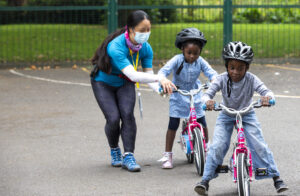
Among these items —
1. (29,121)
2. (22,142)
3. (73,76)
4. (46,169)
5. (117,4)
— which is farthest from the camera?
(117,4)

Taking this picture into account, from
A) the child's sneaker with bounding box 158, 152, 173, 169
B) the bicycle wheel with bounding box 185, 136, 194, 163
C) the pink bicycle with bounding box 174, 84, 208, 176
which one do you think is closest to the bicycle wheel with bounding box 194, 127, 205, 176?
the pink bicycle with bounding box 174, 84, 208, 176

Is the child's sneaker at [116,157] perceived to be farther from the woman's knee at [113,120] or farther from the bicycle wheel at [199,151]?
the bicycle wheel at [199,151]

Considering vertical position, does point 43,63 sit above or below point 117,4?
below

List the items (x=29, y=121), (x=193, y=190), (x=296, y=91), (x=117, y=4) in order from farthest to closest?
(x=117, y=4) → (x=296, y=91) → (x=29, y=121) → (x=193, y=190)

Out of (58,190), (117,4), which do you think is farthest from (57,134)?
(117,4)

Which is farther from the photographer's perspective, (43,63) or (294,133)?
(43,63)

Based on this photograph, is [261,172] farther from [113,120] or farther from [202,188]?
[113,120]

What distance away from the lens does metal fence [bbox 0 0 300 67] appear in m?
15.8

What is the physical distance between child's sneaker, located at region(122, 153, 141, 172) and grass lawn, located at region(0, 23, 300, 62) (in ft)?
30.2

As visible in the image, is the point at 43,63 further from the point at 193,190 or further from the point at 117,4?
the point at 193,190

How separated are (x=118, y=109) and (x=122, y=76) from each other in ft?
1.15

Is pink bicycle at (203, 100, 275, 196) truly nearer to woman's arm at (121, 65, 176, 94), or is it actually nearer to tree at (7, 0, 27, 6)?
woman's arm at (121, 65, 176, 94)

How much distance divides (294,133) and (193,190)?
283cm

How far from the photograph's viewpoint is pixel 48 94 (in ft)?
39.5
